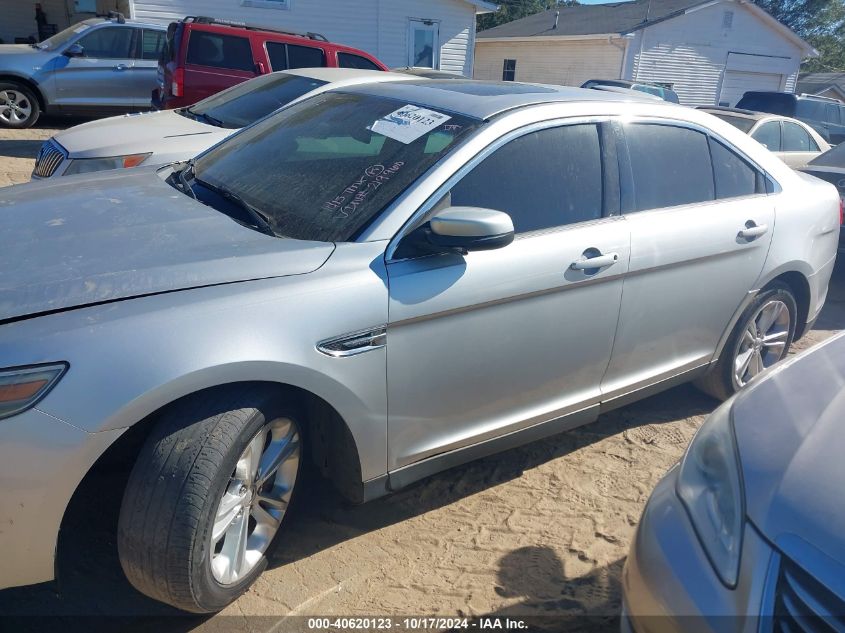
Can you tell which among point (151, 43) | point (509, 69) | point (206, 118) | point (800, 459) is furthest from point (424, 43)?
point (800, 459)

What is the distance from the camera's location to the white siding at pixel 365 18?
1602 centimetres

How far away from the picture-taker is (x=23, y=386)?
1.89m

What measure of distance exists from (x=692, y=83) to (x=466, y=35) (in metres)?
10.9

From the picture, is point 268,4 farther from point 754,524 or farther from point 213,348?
point 754,524

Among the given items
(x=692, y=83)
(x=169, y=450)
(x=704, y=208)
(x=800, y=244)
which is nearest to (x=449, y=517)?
(x=169, y=450)

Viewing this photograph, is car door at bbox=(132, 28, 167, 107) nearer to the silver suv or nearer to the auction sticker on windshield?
the silver suv

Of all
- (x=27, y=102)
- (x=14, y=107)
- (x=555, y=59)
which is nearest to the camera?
(x=14, y=107)

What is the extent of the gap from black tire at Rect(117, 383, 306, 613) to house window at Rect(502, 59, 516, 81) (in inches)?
1160

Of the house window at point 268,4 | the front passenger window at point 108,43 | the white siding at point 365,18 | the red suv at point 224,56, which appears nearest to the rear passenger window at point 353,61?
the red suv at point 224,56

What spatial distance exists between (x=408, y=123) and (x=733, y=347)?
2223 millimetres

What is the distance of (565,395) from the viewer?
3158 mm

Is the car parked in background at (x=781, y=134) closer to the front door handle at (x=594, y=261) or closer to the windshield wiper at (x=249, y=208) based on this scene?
the front door handle at (x=594, y=261)

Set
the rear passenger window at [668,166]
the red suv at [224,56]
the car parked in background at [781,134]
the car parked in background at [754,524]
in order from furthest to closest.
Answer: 1. the car parked in background at [781,134]
2. the red suv at [224,56]
3. the rear passenger window at [668,166]
4. the car parked in background at [754,524]

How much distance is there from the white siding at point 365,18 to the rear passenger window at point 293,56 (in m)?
7.69
